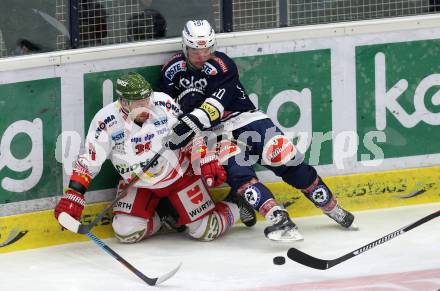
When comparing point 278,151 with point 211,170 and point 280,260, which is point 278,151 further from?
point 280,260

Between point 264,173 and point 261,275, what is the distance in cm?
118

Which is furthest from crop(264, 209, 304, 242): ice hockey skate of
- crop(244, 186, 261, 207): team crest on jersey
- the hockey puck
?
the hockey puck

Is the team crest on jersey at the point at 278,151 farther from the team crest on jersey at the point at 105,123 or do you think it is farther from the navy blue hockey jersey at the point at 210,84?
the team crest on jersey at the point at 105,123

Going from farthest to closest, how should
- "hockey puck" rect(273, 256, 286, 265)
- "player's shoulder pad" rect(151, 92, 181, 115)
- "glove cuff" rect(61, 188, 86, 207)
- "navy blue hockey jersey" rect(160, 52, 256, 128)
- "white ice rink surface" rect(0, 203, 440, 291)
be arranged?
"navy blue hockey jersey" rect(160, 52, 256, 128) → "player's shoulder pad" rect(151, 92, 181, 115) → "glove cuff" rect(61, 188, 86, 207) → "hockey puck" rect(273, 256, 286, 265) → "white ice rink surface" rect(0, 203, 440, 291)

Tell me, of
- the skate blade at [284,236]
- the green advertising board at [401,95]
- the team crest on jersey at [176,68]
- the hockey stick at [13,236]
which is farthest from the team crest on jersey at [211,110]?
the hockey stick at [13,236]

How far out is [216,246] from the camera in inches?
284

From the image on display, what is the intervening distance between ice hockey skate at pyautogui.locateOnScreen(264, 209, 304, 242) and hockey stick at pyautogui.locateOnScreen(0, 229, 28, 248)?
135 centimetres

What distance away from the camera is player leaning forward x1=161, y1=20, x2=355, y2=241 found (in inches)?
280

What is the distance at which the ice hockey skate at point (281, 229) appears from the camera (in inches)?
277

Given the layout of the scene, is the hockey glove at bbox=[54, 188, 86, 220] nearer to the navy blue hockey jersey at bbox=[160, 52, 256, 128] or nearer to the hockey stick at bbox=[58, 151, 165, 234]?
the hockey stick at bbox=[58, 151, 165, 234]

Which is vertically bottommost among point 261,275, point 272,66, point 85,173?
point 261,275

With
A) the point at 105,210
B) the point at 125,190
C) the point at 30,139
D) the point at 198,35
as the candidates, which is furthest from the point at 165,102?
the point at 30,139

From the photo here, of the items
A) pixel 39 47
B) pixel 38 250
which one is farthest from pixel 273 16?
pixel 38 250

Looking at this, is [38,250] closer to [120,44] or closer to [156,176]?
[156,176]
